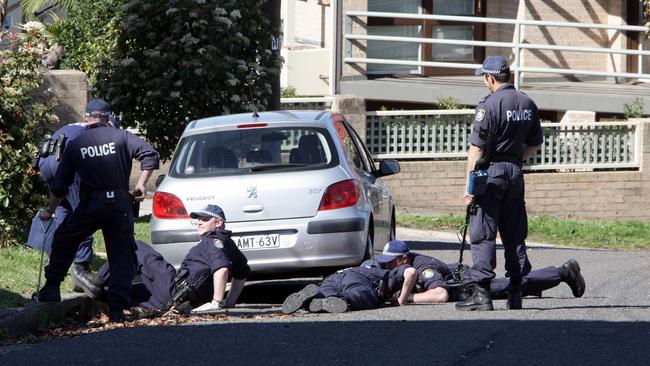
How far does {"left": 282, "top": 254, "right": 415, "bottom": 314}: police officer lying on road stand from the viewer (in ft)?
31.7

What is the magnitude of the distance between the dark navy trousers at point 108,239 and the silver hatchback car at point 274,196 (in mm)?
1091

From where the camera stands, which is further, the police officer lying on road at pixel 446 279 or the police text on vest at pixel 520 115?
the police officer lying on road at pixel 446 279

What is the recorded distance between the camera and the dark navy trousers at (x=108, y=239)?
9.55m

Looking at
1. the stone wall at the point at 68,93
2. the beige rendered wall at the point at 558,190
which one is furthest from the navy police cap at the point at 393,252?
the beige rendered wall at the point at 558,190

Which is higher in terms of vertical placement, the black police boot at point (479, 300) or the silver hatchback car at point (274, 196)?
the silver hatchback car at point (274, 196)

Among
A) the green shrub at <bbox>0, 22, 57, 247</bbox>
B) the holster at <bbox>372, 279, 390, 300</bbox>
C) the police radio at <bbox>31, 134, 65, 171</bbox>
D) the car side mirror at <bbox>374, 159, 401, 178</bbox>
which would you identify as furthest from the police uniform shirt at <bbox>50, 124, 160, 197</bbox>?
the green shrub at <bbox>0, 22, 57, 247</bbox>

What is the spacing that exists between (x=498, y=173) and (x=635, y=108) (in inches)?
501

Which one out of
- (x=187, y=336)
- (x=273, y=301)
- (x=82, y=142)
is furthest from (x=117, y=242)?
(x=273, y=301)

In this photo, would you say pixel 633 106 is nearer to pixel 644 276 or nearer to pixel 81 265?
pixel 644 276

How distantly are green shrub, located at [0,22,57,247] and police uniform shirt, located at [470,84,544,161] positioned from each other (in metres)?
5.41

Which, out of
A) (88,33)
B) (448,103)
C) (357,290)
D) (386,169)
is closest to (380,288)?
(357,290)

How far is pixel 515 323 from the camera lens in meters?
8.66

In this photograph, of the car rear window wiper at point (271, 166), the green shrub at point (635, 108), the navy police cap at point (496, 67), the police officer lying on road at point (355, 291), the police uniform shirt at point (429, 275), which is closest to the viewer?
the navy police cap at point (496, 67)

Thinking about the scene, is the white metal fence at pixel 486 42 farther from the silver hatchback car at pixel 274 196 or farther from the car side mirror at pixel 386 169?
the silver hatchback car at pixel 274 196
